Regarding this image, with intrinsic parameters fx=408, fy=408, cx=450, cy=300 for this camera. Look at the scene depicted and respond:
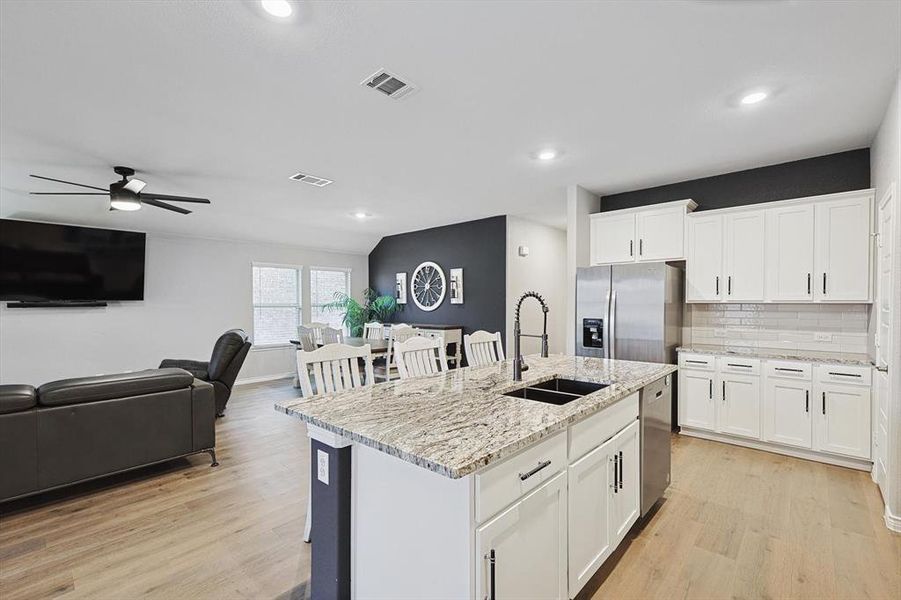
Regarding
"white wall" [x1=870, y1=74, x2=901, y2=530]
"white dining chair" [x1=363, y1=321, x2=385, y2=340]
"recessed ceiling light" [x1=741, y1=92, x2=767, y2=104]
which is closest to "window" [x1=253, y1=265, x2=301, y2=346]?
"white dining chair" [x1=363, y1=321, x2=385, y2=340]

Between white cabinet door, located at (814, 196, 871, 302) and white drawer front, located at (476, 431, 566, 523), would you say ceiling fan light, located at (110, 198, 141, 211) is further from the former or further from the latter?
white cabinet door, located at (814, 196, 871, 302)

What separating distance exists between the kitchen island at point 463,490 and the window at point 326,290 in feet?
19.8

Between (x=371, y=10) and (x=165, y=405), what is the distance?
306 cm

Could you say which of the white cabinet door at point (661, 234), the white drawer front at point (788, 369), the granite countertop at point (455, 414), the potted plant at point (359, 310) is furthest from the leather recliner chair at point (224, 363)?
the white drawer front at point (788, 369)

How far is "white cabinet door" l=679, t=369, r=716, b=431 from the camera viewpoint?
395cm

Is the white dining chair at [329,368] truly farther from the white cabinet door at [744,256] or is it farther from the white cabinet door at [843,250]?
the white cabinet door at [843,250]

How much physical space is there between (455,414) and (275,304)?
646 cm

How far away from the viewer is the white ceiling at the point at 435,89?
6.30 feet

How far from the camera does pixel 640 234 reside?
176 inches

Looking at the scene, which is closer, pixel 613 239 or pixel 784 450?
pixel 784 450

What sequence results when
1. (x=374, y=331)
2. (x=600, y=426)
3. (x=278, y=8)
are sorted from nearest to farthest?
(x=278, y=8)
(x=600, y=426)
(x=374, y=331)

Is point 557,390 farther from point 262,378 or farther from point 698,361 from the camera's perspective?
point 262,378

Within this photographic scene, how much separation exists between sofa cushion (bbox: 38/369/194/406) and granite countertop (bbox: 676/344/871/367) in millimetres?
4557

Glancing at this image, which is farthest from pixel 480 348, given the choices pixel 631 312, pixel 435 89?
pixel 435 89
